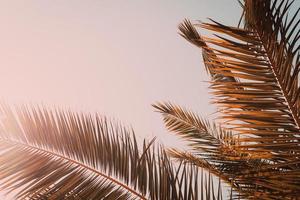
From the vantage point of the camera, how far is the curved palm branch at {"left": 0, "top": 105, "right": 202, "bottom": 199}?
6.89 feet

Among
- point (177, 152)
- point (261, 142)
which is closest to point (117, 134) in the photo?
point (261, 142)

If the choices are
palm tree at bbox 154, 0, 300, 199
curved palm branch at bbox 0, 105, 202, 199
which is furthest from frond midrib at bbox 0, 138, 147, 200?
palm tree at bbox 154, 0, 300, 199

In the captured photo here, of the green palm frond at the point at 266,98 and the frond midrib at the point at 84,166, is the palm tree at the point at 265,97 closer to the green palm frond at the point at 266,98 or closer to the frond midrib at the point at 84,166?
the green palm frond at the point at 266,98

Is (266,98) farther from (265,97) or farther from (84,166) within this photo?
(84,166)

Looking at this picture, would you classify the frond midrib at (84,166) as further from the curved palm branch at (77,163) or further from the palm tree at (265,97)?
the palm tree at (265,97)

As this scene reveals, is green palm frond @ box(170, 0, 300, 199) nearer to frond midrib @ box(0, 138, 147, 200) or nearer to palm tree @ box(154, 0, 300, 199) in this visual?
palm tree @ box(154, 0, 300, 199)

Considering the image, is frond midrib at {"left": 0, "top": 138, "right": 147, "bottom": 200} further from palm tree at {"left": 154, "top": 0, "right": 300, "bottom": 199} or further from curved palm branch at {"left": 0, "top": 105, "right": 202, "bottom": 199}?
palm tree at {"left": 154, "top": 0, "right": 300, "bottom": 199}

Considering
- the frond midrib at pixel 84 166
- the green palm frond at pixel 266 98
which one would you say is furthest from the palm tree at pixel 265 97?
the frond midrib at pixel 84 166

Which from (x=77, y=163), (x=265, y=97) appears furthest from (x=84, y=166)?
(x=265, y=97)

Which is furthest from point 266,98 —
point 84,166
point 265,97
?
point 84,166

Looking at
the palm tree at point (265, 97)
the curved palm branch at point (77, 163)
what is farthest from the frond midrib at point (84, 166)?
the palm tree at point (265, 97)

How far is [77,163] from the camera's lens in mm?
2301

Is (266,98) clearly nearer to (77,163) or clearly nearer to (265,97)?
(265,97)

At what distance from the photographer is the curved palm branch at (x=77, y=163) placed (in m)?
2.10
